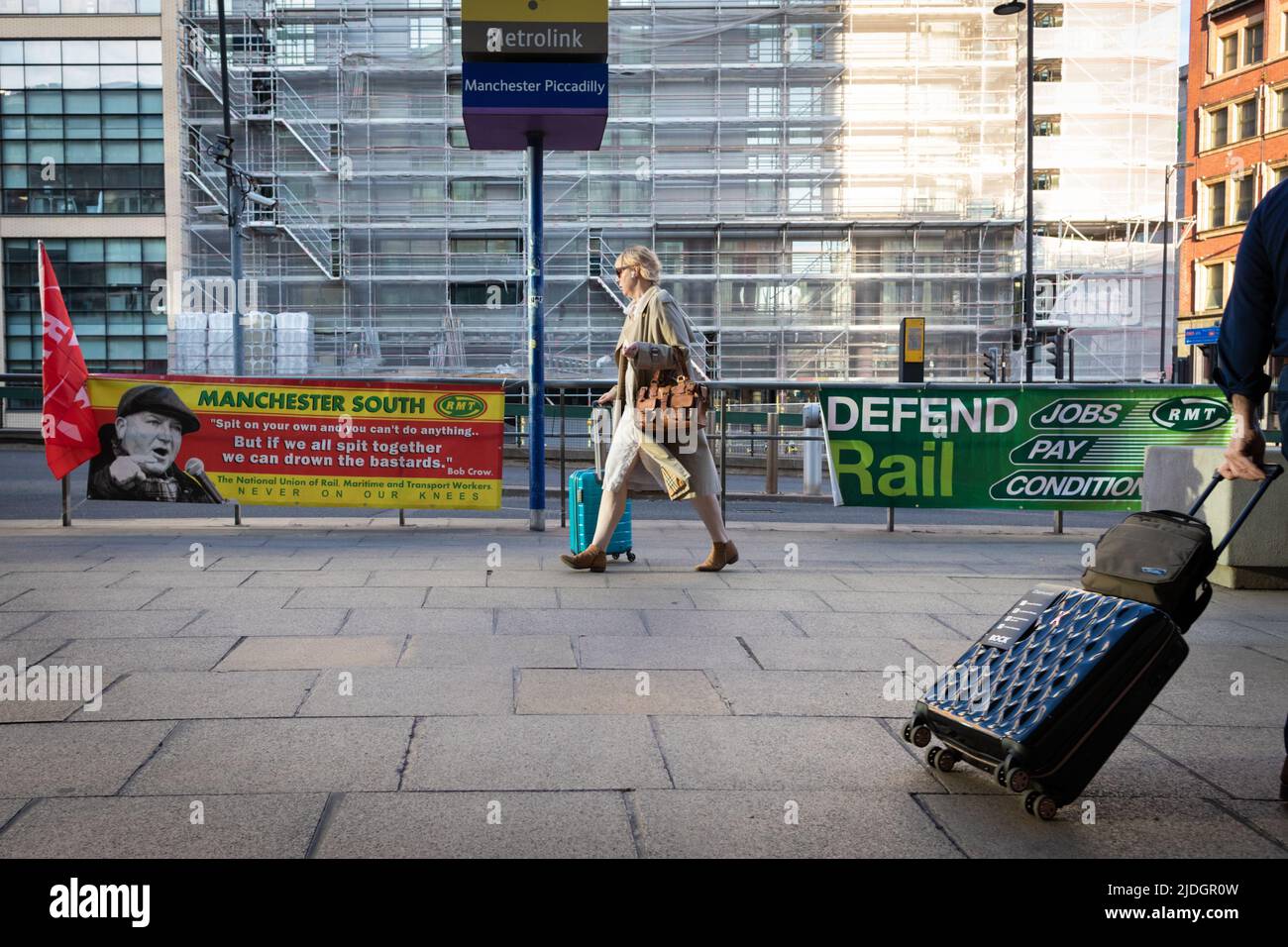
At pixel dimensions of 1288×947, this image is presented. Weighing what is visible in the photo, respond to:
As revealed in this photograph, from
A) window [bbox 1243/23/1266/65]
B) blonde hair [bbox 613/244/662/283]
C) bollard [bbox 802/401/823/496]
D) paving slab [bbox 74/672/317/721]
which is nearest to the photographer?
paving slab [bbox 74/672/317/721]

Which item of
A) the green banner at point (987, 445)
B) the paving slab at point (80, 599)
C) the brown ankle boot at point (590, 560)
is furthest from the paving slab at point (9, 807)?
the green banner at point (987, 445)

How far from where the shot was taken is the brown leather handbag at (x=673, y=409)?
696cm

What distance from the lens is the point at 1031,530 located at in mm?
10094

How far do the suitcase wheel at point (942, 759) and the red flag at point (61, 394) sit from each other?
7.45 m

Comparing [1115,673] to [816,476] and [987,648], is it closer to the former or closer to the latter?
[987,648]

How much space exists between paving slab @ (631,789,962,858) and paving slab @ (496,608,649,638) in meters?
2.15

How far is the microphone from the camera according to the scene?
936cm

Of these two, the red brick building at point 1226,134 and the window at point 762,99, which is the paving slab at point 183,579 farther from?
the red brick building at point 1226,134

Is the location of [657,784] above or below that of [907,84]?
below

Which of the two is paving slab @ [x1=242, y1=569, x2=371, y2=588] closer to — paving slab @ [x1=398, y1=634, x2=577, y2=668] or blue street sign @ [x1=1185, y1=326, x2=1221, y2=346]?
paving slab @ [x1=398, y1=634, x2=577, y2=668]

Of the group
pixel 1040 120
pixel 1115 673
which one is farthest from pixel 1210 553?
pixel 1040 120

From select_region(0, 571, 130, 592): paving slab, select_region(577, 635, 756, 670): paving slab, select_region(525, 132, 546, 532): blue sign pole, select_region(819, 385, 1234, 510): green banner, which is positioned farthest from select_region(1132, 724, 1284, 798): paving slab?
select_region(525, 132, 546, 532): blue sign pole

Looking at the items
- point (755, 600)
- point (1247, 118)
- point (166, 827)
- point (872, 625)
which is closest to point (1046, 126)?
point (1247, 118)

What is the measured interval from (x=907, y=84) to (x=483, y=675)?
3476cm
